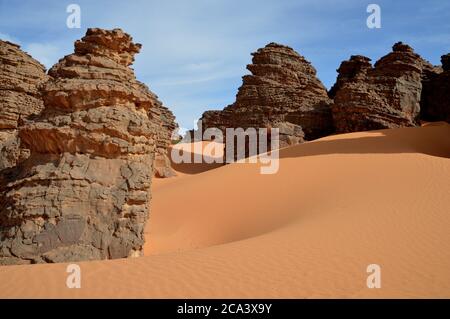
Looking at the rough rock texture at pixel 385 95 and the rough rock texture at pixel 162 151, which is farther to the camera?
the rough rock texture at pixel 385 95

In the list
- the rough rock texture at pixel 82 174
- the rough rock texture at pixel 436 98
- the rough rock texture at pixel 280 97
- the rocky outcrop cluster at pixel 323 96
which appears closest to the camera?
the rough rock texture at pixel 82 174

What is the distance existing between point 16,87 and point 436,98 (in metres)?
24.6

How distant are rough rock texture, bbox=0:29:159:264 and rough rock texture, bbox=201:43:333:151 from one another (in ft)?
48.0

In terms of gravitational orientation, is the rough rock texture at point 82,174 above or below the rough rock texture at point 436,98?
below

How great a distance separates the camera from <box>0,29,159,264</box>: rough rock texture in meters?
6.13

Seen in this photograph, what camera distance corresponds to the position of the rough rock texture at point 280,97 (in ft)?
72.8

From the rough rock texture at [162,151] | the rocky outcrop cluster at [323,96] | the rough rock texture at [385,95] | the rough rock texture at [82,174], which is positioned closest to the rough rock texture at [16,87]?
the rough rock texture at [162,151]

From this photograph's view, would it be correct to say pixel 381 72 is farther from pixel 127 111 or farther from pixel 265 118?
pixel 127 111

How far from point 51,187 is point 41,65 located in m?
14.4

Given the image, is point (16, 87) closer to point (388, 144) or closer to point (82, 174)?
point (82, 174)

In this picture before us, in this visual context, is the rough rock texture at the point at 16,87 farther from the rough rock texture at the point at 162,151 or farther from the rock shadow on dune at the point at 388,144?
the rock shadow on dune at the point at 388,144

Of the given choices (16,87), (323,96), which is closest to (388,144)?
(323,96)

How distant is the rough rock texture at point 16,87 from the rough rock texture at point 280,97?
11887 mm
